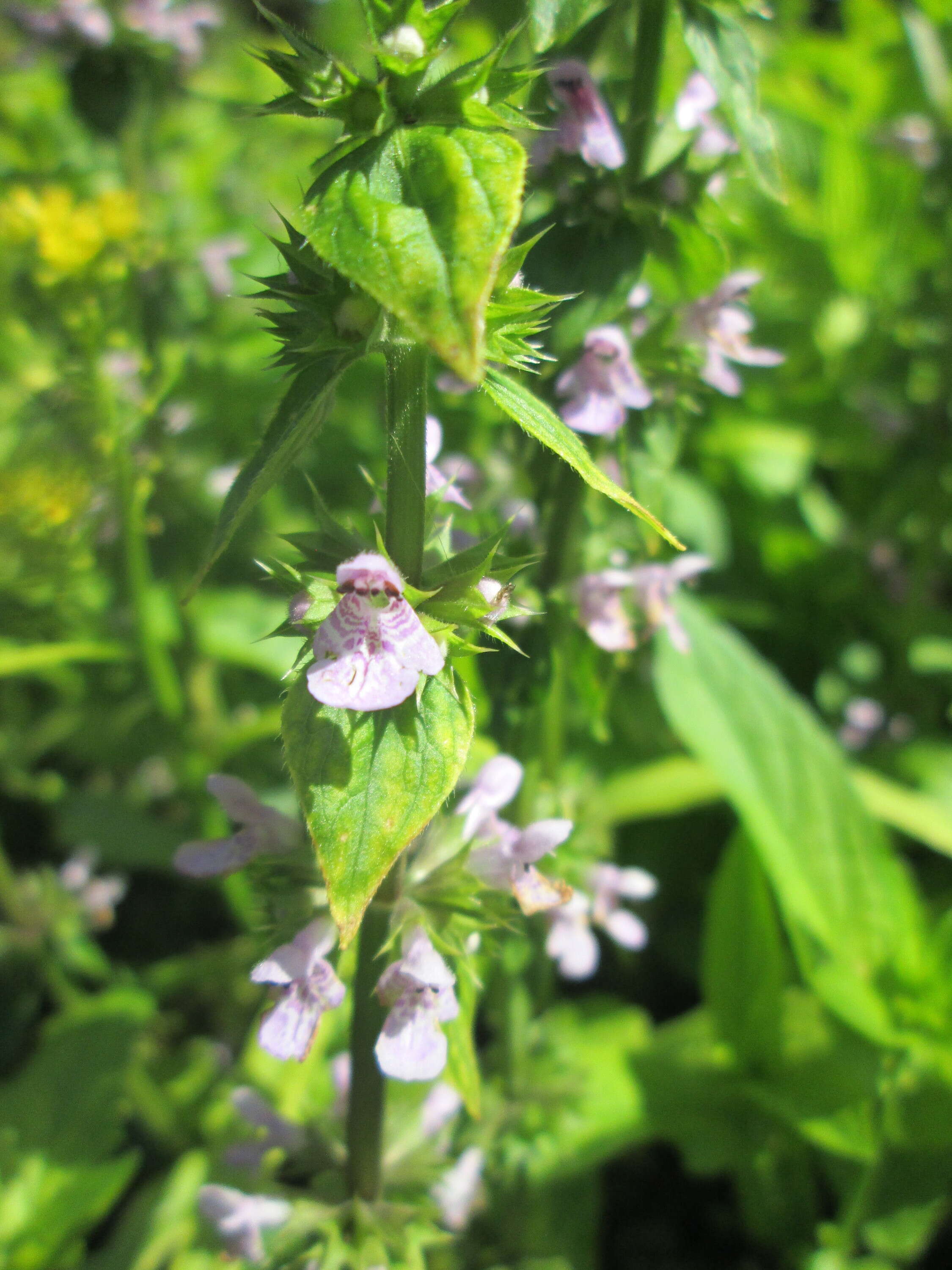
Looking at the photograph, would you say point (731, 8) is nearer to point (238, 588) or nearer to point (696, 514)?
point (696, 514)

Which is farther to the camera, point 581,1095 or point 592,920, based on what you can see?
point 581,1095

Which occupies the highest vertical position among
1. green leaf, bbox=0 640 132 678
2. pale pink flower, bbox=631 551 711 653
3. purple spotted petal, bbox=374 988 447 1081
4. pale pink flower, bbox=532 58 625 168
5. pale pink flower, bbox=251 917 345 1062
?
pale pink flower, bbox=532 58 625 168

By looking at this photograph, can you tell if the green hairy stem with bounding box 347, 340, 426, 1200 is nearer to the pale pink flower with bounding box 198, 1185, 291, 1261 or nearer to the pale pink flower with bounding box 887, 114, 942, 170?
the pale pink flower with bounding box 198, 1185, 291, 1261

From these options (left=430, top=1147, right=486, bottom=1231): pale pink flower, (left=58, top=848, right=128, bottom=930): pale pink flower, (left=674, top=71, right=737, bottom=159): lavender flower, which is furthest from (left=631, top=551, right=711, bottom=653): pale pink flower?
(left=58, top=848, right=128, bottom=930): pale pink flower

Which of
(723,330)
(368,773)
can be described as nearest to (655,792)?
(723,330)

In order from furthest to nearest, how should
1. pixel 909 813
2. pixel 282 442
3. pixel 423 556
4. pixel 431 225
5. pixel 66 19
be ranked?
pixel 66 19 → pixel 909 813 → pixel 423 556 → pixel 282 442 → pixel 431 225

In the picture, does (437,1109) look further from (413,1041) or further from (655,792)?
(655,792)
